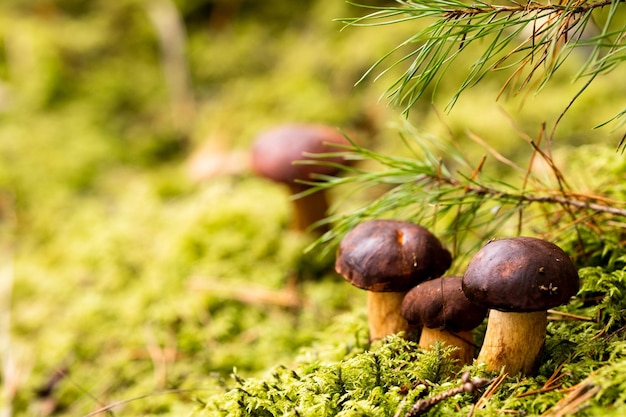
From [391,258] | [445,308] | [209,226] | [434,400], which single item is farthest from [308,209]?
[434,400]

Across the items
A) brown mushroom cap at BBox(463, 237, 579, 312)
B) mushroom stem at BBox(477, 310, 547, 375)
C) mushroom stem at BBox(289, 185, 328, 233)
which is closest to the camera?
brown mushroom cap at BBox(463, 237, 579, 312)

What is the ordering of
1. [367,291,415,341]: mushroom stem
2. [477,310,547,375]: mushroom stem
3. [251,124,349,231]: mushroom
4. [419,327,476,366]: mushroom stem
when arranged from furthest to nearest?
[251,124,349,231]: mushroom
[367,291,415,341]: mushroom stem
[419,327,476,366]: mushroom stem
[477,310,547,375]: mushroom stem

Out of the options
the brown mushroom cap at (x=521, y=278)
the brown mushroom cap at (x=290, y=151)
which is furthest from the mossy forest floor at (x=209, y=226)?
the brown mushroom cap at (x=290, y=151)

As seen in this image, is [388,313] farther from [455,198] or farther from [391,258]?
[455,198]

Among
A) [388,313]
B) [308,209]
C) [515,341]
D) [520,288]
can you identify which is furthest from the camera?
[308,209]

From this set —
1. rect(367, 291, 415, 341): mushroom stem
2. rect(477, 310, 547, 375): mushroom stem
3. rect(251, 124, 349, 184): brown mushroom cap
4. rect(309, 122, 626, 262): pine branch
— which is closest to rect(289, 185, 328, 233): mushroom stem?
rect(251, 124, 349, 184): brown mushroom cap

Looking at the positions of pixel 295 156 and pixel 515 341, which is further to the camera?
pixel 295 156

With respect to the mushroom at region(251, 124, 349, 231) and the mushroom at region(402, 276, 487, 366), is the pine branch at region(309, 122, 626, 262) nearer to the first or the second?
the mushroom at region(402, 276, 487, 366)
